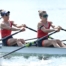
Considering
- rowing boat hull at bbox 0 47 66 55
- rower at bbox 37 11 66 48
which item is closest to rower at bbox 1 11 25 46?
rowing boat hull at bbox 0 47 66 55

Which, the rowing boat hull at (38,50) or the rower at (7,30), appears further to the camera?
the rower at (7,30)

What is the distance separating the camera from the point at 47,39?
9.69 metres

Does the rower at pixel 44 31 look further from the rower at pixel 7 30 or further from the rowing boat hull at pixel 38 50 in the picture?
the rower at pixel 7 30

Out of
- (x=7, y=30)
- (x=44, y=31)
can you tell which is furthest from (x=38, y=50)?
(x=7, y=30)

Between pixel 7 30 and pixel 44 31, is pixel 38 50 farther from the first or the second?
pixel 7 30

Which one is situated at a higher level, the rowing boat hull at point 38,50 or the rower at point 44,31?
the rower at point 44,31

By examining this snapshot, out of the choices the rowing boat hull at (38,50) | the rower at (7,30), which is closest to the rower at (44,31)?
the rowing boat hull at (38,50)

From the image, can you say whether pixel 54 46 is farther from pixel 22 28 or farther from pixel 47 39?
pixel 22 28

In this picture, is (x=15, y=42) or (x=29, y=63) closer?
(x=29, y=63)

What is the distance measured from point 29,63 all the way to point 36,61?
22 cm

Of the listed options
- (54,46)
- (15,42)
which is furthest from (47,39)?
(15,42)

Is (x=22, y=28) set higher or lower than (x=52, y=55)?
higher

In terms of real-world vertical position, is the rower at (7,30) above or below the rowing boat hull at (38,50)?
above

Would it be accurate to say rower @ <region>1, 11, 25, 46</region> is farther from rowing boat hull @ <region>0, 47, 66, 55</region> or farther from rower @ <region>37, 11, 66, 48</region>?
rower @ <region>37, 11, 66, 48</region>
